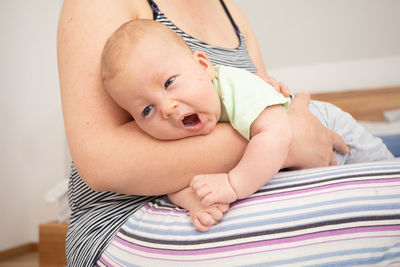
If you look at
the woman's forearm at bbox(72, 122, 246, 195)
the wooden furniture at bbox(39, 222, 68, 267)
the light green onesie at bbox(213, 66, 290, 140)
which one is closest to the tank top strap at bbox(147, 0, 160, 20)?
the light green onesie at bbox(213, 66, 290, 140)

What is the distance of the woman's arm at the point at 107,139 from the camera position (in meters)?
0.71

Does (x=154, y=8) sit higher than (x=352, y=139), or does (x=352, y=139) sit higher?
(x=154, y=8)

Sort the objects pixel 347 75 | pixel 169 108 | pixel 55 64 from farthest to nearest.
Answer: pixel 55 64 < pixel 347 75 < pixel 169 108

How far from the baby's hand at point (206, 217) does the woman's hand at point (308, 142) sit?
0.78 ft

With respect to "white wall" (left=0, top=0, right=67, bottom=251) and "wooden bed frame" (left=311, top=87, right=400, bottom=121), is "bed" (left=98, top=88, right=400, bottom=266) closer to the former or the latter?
"wooden bed frame" (left=311, top=87, right=400, bottom=121)

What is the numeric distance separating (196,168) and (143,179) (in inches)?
4.4

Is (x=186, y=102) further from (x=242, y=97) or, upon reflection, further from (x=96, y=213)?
(x=96, y=213)

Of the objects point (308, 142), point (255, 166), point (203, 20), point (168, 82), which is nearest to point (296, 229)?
point (255, 166)

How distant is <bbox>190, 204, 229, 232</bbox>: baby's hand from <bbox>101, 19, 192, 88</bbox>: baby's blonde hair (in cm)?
33

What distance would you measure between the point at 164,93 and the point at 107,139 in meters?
0.15

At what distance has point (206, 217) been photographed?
0.61 m

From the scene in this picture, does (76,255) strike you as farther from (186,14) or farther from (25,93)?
(25,93)

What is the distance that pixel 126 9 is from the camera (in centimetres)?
85

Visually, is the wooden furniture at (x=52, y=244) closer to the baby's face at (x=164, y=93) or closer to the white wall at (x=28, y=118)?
the white wall at (x=28, y=118)
